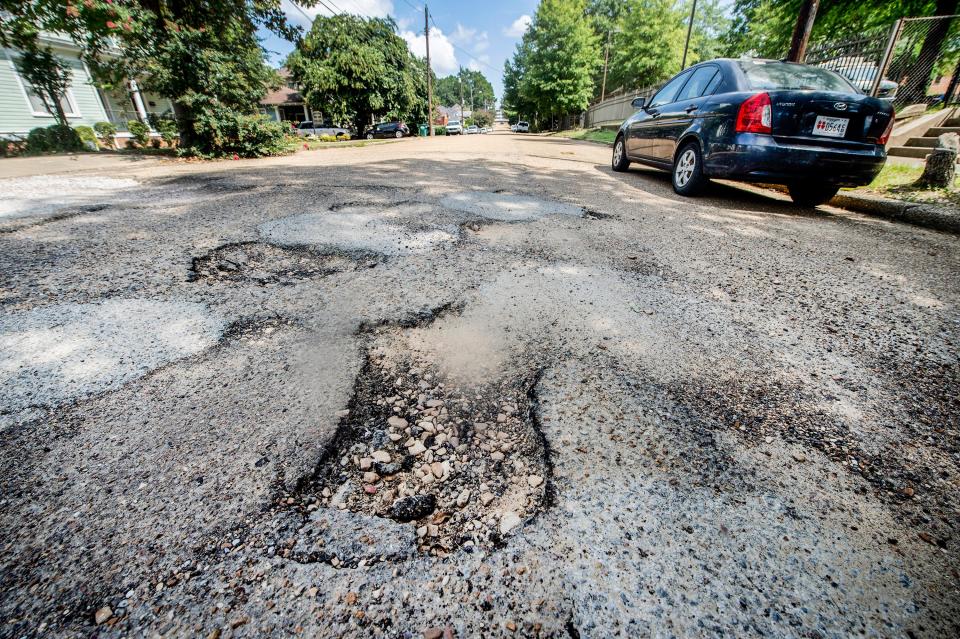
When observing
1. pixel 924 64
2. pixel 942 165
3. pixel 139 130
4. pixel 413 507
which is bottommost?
pixel 413 507

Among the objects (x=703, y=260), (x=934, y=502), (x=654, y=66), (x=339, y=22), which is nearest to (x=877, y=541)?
(x=934, y=502)

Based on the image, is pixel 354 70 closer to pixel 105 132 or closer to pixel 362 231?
pixel 105 132

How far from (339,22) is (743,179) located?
30779 mm

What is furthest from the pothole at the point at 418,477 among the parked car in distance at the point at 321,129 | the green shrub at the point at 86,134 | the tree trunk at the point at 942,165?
the parked car in distance at the point at 321,129

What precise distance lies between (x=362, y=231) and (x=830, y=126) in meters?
4.37

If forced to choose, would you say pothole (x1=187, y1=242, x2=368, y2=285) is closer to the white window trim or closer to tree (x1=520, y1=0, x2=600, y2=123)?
the white window trim

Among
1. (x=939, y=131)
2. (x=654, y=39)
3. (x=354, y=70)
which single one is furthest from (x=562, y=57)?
(x=939, y=131)

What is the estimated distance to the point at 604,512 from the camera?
1.11 metres

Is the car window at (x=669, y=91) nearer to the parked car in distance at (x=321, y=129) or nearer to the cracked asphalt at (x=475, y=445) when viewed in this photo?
the cracked asphalt at (x=475, y=445)

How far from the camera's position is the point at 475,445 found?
134cm

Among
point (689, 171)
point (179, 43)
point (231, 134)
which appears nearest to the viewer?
point (689, 171)

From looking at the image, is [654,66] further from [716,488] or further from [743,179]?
[716,488]

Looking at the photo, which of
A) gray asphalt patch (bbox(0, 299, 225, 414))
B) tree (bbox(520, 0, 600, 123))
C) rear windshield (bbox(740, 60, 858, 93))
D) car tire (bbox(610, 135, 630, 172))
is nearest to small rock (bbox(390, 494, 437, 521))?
gray asphalt patch (bbox(0, 299, 225, 414))

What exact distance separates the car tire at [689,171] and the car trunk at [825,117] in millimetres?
815
